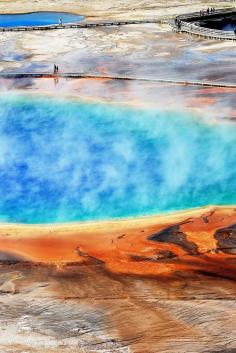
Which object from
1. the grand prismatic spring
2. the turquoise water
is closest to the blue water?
the grand prismatic spring

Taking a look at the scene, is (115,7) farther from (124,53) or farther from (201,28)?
(124,53)

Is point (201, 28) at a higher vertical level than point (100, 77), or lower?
higher

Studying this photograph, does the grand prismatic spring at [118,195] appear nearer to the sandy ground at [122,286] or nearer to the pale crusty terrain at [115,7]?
the sandy ground at [122,286]

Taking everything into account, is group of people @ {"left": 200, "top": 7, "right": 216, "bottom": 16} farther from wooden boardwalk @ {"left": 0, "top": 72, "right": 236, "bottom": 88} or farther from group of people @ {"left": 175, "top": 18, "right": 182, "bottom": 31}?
wooden boardwalk @ {"left": 0, "top": 72, "right": 236, "bottom": 88}

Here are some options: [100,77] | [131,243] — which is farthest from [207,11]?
[131,243]

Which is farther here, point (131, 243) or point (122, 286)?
point (131, 243)

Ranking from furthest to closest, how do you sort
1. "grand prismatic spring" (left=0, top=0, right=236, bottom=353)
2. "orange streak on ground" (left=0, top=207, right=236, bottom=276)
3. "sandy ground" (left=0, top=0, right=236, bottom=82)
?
"sandy ground" (left=0, top=0, right=236, bottom=82) → "orange streak on ground" (left=0, top=207, right=236, bottom=276) → "grand prismatic spring" (left=0, top=0, right=236, bottom=353)
